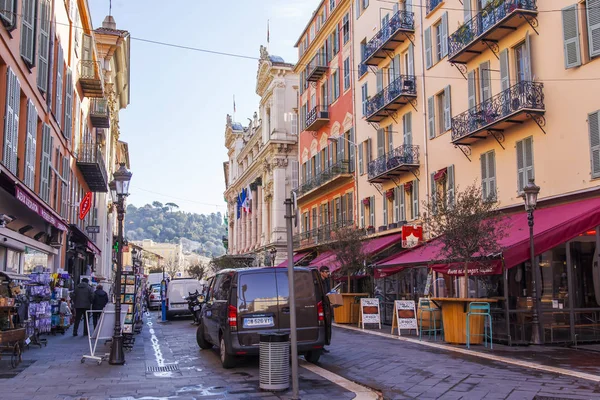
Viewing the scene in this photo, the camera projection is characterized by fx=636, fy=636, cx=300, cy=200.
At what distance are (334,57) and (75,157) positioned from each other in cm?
1604

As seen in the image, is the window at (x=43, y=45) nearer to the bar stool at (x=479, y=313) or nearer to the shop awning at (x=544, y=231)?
the shop awning at (x=544, y=231)

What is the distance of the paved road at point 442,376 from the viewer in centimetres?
873

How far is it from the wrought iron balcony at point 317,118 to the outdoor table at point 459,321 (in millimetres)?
24159

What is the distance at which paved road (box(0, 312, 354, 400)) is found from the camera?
885 centimetres

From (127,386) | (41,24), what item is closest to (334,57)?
(41,24)

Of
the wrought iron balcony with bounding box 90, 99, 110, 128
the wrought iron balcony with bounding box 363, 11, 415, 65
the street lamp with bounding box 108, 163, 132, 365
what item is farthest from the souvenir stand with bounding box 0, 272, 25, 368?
the wrought iron balcony with bounding box 90, 99, 110, 128

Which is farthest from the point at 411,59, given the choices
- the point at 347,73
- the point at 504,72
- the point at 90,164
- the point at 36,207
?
the point at 90,164

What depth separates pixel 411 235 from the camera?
24.1 metres

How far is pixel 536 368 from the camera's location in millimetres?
11031

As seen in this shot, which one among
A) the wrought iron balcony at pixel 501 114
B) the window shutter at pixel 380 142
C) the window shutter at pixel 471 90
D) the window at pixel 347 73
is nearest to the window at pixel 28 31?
the wrought iron balcony at pixel 501 114

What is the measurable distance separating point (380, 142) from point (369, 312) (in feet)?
38.7

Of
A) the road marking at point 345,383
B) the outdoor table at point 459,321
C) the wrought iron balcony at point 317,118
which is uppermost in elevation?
the wrought iron balcony at point 317,118

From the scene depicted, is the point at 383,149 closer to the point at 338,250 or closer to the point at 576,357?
the point at 338,250

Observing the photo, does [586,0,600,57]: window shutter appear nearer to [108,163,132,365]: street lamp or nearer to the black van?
the black van
